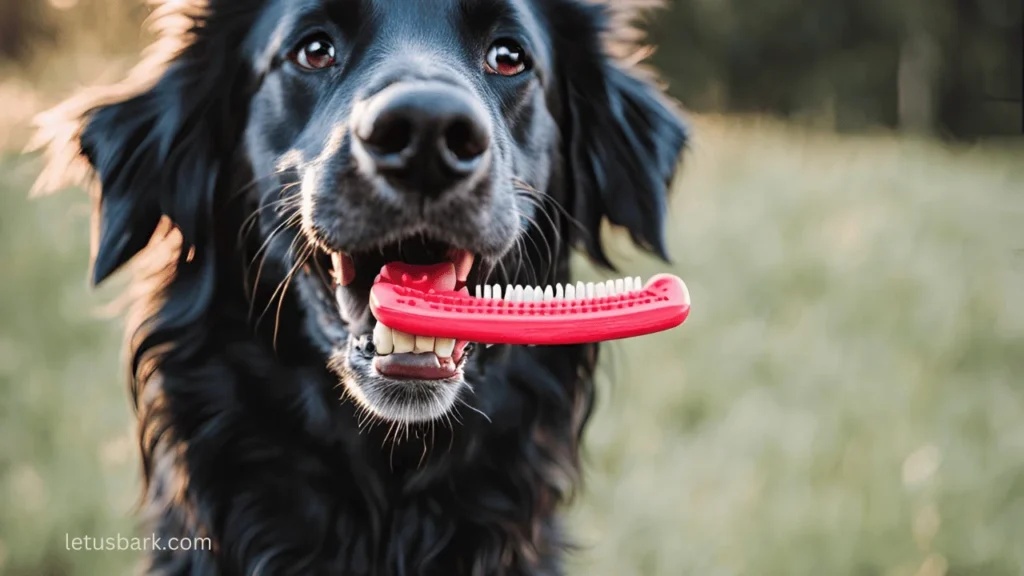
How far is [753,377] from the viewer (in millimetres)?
4000

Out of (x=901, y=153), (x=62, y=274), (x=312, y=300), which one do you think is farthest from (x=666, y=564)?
(x=901, y=153)

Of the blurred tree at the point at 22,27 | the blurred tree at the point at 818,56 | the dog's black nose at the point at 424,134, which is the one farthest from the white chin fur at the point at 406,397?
the blurred tree at the point at 818,56

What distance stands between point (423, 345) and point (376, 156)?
35cm

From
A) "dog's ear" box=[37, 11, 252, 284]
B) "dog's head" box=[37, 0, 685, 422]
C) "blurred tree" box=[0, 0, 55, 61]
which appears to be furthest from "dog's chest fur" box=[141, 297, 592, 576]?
"blurred tree" box=[0, 0, 55, 61]

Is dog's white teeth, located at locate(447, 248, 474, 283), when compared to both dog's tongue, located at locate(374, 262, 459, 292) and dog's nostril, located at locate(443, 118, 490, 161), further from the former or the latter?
dog's nostril, located at locate(443, 118, 490, 161)

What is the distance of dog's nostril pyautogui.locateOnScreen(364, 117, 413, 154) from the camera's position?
1.44 m

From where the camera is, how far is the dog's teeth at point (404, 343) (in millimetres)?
1563

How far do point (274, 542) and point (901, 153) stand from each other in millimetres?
9418

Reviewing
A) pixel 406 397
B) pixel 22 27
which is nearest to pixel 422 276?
pixel 406 397

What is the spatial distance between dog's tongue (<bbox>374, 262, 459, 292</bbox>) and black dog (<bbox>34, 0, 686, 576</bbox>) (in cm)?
5

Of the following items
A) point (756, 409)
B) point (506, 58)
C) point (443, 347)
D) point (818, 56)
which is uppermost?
point (818, 56)

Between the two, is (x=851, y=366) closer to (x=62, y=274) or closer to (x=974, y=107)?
(x=62, y=274)

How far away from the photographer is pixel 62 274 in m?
4.38

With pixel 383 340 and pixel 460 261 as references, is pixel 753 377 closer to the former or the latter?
pixel 460 261
